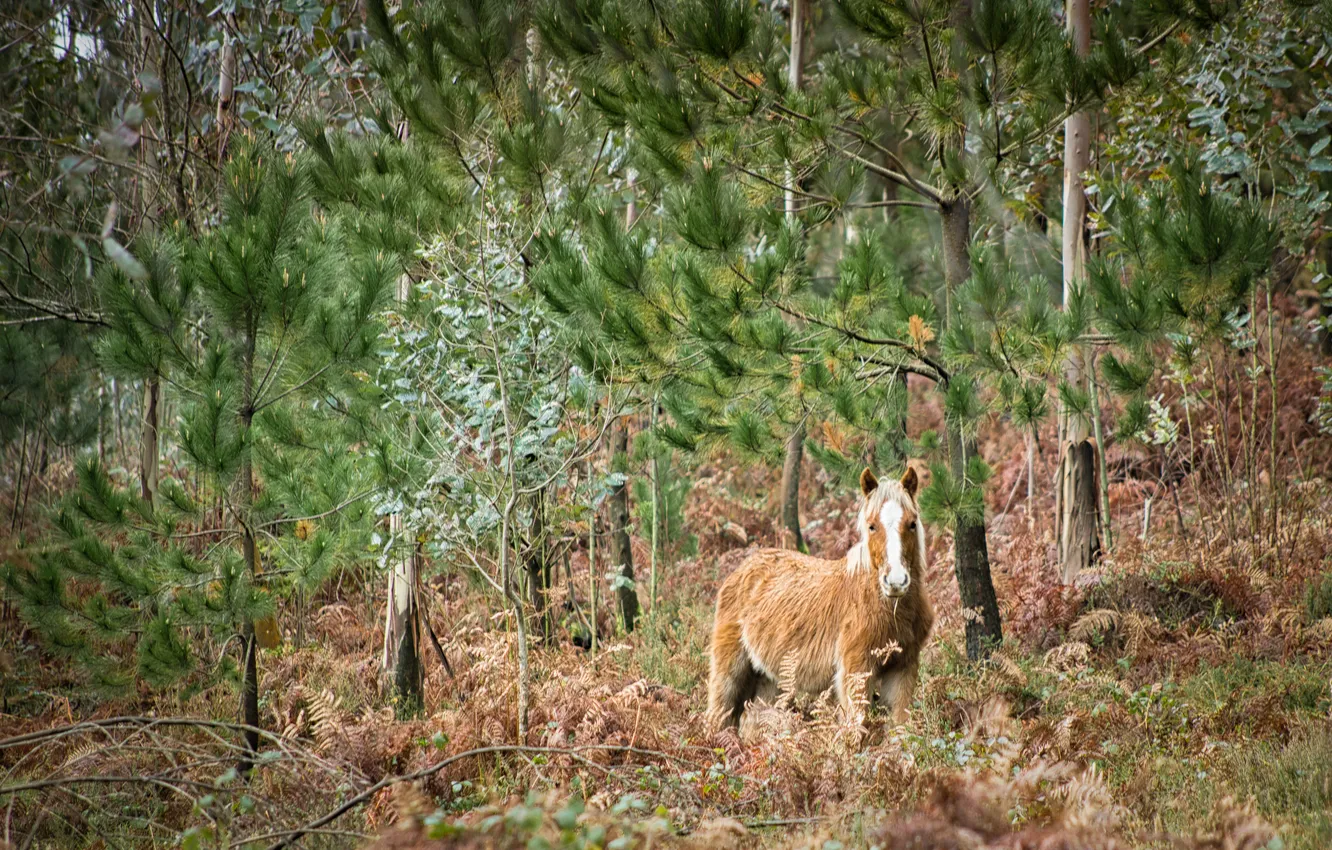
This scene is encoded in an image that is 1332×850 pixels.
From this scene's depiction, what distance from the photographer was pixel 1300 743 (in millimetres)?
4871

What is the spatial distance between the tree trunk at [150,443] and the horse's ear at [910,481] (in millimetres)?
5783

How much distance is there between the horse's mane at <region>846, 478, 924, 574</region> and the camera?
221 inches

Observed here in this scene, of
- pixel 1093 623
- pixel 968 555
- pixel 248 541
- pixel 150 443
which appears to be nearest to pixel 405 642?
pixel 248 541

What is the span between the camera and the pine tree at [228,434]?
5.23m

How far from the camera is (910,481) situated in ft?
18.9

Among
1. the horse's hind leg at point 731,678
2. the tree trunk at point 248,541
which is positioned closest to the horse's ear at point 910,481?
the horse's hind leg at point 731,678

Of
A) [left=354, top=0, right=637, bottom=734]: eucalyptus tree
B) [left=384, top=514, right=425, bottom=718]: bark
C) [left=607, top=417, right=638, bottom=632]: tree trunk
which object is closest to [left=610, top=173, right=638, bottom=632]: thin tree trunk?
[left=607, top=417, right=638, bottom=632]: tree trunk

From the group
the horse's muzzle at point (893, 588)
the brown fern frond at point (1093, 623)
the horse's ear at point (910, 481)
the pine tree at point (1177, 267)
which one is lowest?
the brown fern frond at point (1093, 623)

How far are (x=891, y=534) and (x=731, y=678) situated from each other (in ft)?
6.09

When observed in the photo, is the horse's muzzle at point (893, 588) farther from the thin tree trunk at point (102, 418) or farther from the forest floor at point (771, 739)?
the thin tree trunk at point (102, 418)

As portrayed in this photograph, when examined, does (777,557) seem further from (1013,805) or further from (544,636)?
(1013,805)

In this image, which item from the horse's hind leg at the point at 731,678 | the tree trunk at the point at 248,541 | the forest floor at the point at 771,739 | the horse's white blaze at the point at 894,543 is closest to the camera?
the forest floor at the point at 771,739

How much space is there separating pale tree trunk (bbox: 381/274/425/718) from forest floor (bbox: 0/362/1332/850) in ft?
0.53

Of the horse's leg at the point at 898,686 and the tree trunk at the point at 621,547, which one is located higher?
the tree trunk at the point at 621,547
